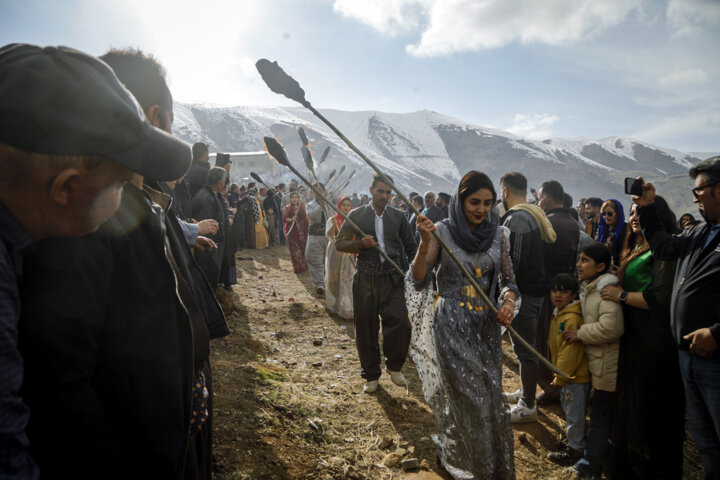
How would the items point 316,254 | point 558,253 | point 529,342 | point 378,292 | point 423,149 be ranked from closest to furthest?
point 529,342
point 558,253
point 378,292
point 316,254
point 423,149

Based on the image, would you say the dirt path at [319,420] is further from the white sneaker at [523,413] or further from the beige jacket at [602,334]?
the beige jacket at [602,334]

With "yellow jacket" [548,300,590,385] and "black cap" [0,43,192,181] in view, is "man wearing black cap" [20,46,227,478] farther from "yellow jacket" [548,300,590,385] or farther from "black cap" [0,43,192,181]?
"yellow jacket" [548,300,590,385]

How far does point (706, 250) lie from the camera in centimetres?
220

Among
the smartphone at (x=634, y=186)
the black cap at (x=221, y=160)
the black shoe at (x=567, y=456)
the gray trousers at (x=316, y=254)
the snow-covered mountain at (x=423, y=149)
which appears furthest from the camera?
the snow-covered mountain at (x=423, y=149)

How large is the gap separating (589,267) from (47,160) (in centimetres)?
331

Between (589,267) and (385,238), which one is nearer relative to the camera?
(589,267)

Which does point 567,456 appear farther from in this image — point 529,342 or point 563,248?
point 563,248

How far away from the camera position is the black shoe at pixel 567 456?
10.2ft

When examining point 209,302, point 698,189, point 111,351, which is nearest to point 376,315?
point 209,302

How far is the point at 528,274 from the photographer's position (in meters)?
3.82

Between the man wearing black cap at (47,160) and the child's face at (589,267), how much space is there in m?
3.09

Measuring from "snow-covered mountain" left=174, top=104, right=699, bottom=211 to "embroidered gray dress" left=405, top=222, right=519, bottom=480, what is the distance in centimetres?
6609

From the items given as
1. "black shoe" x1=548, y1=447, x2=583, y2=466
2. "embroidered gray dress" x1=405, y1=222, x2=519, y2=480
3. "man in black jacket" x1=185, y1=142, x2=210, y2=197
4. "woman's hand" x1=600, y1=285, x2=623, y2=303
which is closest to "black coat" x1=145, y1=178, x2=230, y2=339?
"embroidered gray dress" x1=405, y1=222, x2=519, y2=480

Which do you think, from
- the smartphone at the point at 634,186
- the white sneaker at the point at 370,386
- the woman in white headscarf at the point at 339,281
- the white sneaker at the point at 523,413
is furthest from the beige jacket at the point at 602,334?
the woman in white headscarf at the point at 339,281
